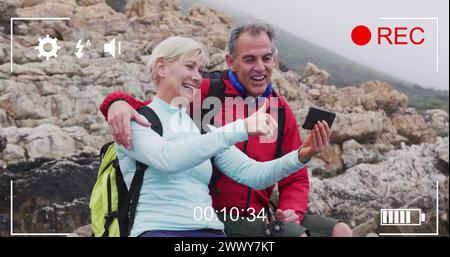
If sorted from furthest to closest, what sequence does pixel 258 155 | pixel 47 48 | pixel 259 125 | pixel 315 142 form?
pixel 47 48
pixel 258 155
pixel 315 142
pixel 259 125

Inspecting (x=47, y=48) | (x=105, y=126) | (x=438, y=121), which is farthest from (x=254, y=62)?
(x=438, y=121)

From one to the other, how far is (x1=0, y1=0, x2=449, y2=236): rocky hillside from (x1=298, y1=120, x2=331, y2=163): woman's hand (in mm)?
950

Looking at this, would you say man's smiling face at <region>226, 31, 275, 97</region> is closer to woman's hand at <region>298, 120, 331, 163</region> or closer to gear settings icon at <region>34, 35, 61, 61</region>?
woman's hand at <region>298, 120, 331, 163</region>

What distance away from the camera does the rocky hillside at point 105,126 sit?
124 inches

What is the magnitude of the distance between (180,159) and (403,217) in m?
1.50

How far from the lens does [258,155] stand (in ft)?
9.05

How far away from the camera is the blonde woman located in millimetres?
2266

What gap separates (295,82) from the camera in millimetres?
3449

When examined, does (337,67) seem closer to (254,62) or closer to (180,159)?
(254,62)

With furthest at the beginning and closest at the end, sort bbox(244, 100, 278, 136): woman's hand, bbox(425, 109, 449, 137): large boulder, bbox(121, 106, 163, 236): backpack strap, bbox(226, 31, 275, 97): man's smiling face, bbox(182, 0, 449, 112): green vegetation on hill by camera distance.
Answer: bbox(425, 109, 449, 137): large boulder < bbox(182, 0, 449, 112): green vegetation on hill < bbox(226, 31, 275, 97): man's smiling face < bbox(121, 106, 163, 236): backpack strap < bbox(244, 100, 278, 136): woman's hand

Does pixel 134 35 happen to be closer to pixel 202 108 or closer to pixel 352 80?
pixel 202 108

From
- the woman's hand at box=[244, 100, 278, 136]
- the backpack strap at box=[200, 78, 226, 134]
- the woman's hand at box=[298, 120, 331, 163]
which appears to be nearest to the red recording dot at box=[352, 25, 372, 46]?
the backpack strap at box=[200, 78, 226, 134]

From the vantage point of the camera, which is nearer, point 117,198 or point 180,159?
point 180,159

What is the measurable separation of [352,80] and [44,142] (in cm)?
176
